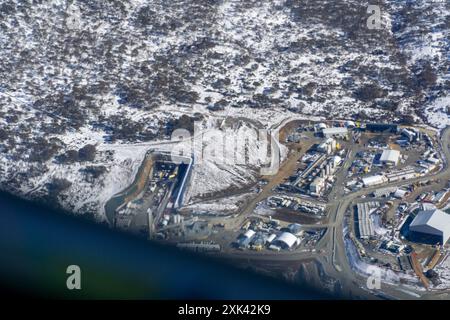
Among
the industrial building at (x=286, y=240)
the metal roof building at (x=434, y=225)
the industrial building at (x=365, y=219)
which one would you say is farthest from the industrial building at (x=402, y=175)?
the industrial building at (x=286, y=240)

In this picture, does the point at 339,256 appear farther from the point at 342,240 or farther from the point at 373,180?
the point at 373,180

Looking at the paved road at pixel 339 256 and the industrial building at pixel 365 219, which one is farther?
the industrial building at pixel 365 219

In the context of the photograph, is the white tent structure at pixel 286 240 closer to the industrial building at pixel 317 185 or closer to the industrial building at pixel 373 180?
the industrial building at pixel 317 185

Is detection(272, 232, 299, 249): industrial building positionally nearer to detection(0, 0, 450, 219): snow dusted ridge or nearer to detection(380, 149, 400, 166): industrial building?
detection(0, 0, 450, 219): snow dusted ridge

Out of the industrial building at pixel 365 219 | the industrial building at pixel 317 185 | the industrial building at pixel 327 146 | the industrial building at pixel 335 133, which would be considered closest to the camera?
the industrial building at pixel 365 219

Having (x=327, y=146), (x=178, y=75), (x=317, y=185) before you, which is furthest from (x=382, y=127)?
(x=178, y=75)

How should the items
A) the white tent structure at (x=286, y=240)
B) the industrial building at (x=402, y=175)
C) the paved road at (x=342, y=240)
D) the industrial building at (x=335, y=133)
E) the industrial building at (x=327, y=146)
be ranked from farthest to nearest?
the industrial building at (x=335, y=133)
the industrial building at (x=327, y=146)
the industrial building at (x=402, y=175)
the white tent structure at (x=286, y=240)
the paved road at (x=342, y=240)

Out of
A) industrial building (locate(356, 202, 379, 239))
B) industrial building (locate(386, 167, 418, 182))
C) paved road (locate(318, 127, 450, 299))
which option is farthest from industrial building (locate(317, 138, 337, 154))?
industrial building (locate(356, 202, 379, 239))
